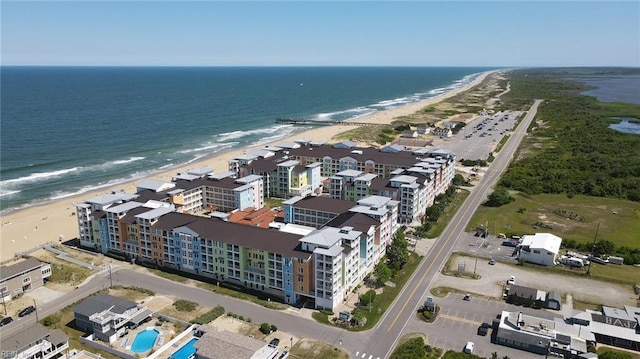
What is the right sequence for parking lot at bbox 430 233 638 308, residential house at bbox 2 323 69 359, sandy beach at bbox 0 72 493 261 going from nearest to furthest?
1. residential house at bbox 2 323 69 359
2. parking lot at bbox 430 233 638 308
3. sandy beach at bbox 0 72 493 261

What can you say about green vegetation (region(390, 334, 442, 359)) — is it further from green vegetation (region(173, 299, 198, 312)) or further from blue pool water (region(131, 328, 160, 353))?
blue pool water (region(131, 328, 160, 353))

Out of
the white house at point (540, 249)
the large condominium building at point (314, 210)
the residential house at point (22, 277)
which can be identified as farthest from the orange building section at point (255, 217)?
the white house at point (540, 249)

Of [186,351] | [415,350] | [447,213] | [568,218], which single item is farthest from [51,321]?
[568,218]

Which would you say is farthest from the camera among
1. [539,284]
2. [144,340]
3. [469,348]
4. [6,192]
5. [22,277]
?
[6,192]

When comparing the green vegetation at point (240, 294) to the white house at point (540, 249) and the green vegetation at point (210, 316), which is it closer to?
the green vegetation at point (210, 316)

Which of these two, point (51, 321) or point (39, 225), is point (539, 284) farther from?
point (39, 225)

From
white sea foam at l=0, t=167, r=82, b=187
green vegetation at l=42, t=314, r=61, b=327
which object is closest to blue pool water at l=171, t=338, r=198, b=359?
green vegetation at l=42, t=314, r=61, b=327
